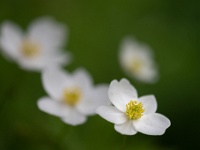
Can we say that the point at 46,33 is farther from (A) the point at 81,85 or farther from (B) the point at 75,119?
(B) the point at 75,119

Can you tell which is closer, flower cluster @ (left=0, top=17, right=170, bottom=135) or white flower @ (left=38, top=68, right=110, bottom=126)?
flower cluster @ (left=0, top=17, right=170, bottom=135)

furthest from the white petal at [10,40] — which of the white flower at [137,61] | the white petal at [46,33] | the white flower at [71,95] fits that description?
the white flower at [137,61]

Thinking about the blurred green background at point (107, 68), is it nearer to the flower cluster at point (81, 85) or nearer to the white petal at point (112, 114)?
the flower cluster at point (81, 85)

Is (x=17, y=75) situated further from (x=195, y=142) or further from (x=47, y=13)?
(x=195, y=142)

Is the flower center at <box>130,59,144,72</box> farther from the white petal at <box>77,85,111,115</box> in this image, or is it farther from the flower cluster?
the white petal at <box>77,85,111,115</box>

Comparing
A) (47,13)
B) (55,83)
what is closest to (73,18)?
(47,13)

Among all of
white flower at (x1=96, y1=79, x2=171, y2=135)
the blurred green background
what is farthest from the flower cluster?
the blurred green background

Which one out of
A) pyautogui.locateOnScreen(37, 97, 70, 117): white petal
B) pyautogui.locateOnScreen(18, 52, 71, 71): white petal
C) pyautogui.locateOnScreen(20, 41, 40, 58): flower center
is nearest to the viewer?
pyautogui.locateOnScreen(37, 97, 70, 117): white petal
